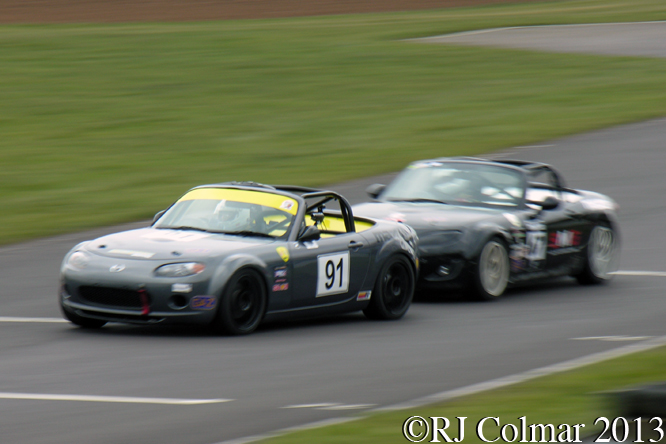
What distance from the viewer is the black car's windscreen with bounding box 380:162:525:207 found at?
12891 mm

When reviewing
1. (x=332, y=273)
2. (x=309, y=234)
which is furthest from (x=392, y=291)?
(x=309, y=234)

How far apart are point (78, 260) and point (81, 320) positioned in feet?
1.67

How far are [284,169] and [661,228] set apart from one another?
661cm

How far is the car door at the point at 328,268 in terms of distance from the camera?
32.6 ft

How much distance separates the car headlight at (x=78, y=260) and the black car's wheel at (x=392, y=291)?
9.15 ft

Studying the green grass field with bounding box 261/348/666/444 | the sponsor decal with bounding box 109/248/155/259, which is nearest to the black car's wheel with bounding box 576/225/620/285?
the green grass field with bounding box 261/348/666/444

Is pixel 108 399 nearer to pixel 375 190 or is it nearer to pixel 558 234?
pixel 375 190

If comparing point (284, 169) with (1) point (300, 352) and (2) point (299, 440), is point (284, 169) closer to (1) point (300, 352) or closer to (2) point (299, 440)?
(1) point (300, 352)

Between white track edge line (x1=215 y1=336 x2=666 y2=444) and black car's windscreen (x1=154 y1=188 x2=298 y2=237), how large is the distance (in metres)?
2.99

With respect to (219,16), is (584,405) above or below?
below

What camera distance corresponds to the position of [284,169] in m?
20.0

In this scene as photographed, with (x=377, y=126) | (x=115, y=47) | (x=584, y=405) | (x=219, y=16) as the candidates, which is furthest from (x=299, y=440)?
(x=219, y=16)

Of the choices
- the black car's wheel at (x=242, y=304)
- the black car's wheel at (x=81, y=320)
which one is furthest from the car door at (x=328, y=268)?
the black car's wheel at (x=81, y=320)

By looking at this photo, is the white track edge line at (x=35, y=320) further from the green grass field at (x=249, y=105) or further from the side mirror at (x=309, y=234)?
the green grass field at (x=249, y=105)
